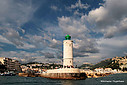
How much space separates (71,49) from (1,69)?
318ft

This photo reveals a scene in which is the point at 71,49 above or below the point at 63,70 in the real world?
above

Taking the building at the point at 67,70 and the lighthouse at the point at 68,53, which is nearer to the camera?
the building at the point at 67,70

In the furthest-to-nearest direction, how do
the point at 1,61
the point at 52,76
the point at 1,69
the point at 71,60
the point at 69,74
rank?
the point at 1,61 < the point at 1,69 < the point at 71,60 < the point at 52,76 < the point at 69,74

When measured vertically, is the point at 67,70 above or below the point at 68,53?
below

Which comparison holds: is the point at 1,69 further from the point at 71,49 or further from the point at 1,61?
the point at 71,49

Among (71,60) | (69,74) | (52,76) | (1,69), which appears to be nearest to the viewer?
(69,74)

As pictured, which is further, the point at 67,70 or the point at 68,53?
the point at 68,53

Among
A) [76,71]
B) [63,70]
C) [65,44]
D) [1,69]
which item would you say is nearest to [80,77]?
[76,71]

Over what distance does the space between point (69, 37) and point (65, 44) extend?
217 inches

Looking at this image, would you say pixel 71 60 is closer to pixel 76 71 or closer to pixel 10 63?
pixel 76 71

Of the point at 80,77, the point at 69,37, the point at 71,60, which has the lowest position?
the point at 80,77

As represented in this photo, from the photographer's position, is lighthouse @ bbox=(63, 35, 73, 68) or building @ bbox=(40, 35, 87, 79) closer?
building @ bbox=(40, 35, 87, 79)

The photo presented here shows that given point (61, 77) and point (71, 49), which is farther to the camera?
point (71, 49)

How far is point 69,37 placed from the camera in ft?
247
